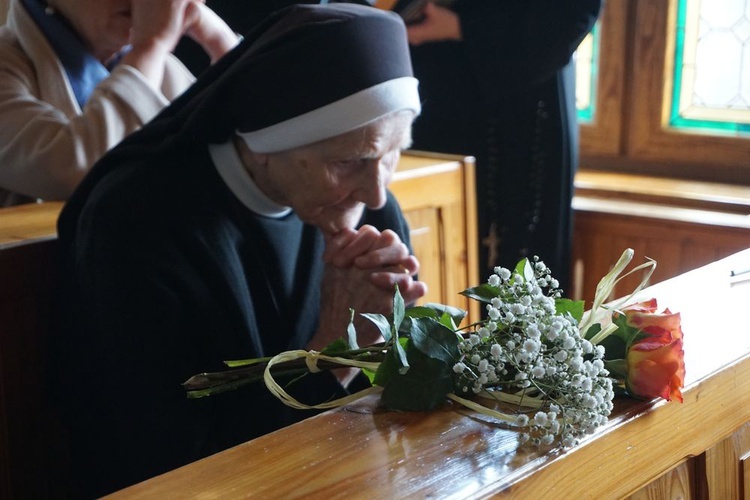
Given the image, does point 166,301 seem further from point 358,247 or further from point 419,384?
point 419,384

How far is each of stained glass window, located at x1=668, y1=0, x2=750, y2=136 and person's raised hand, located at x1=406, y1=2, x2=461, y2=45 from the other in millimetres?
947

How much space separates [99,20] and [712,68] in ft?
6.60

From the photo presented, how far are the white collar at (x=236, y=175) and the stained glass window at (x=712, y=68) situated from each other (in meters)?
1.97

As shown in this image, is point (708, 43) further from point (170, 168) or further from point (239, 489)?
point (239, 489)

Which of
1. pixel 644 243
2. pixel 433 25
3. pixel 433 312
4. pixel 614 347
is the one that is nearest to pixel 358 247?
pixel 433 312

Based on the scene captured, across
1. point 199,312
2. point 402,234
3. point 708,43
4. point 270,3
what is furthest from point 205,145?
point 708,43

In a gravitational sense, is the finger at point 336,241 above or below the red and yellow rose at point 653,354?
below

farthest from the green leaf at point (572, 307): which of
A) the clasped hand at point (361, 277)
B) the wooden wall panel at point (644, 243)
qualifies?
the wooden wall panel at point (644, 243)

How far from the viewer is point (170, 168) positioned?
1.65 m

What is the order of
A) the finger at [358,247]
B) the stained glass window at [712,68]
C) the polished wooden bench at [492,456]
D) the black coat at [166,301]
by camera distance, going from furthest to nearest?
1. the stained glass window at [712,68]
2. the finger at [358,247]
3. the black coat at [166,301]
4. the polished wooden bench at [492,456]

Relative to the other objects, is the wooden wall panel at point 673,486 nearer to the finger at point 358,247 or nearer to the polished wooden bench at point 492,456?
the polished wooden bench at point 492,456

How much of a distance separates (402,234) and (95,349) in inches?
25.6

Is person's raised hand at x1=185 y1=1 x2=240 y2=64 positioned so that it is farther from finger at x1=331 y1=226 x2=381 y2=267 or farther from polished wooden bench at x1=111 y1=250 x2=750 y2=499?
polished wooden bench at x1=111 y1=250 x2=750 y2=499

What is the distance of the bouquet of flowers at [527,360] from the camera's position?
0.99 metres
